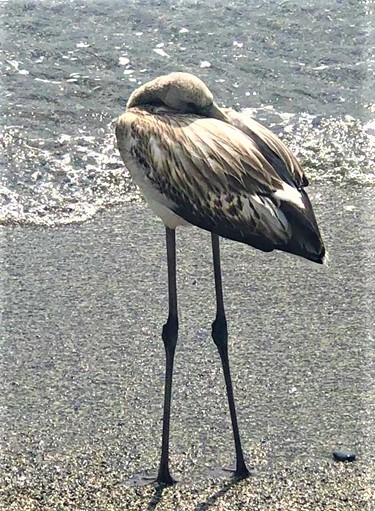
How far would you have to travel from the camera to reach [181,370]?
17.4ft

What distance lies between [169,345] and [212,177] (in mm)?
785

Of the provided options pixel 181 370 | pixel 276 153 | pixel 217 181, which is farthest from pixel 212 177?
pixel 181 370

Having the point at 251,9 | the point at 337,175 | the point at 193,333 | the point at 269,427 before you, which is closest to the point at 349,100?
the point at 337,175

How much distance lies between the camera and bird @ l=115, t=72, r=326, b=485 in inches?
174

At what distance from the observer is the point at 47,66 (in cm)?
880

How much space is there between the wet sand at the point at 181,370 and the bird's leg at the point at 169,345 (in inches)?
3.1

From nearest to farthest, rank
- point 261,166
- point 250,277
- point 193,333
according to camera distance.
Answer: point 261,166
point 193,333
point 250,277

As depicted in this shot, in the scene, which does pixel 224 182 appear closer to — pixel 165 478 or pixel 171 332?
pixel 171 332

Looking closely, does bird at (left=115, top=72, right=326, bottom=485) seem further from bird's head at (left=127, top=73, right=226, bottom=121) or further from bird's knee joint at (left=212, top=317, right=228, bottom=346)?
bird's knee joint at (left=212, top=317, right=228, bottom=346)

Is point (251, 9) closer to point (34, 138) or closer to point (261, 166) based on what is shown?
point (34, 138)

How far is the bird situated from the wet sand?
181mm

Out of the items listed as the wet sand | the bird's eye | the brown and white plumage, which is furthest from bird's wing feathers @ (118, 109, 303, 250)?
the wet sand

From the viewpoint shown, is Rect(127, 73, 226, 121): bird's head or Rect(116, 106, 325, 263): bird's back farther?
Rect(127, 73, 226, 121): bird's head

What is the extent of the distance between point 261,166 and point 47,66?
459 centimetres
